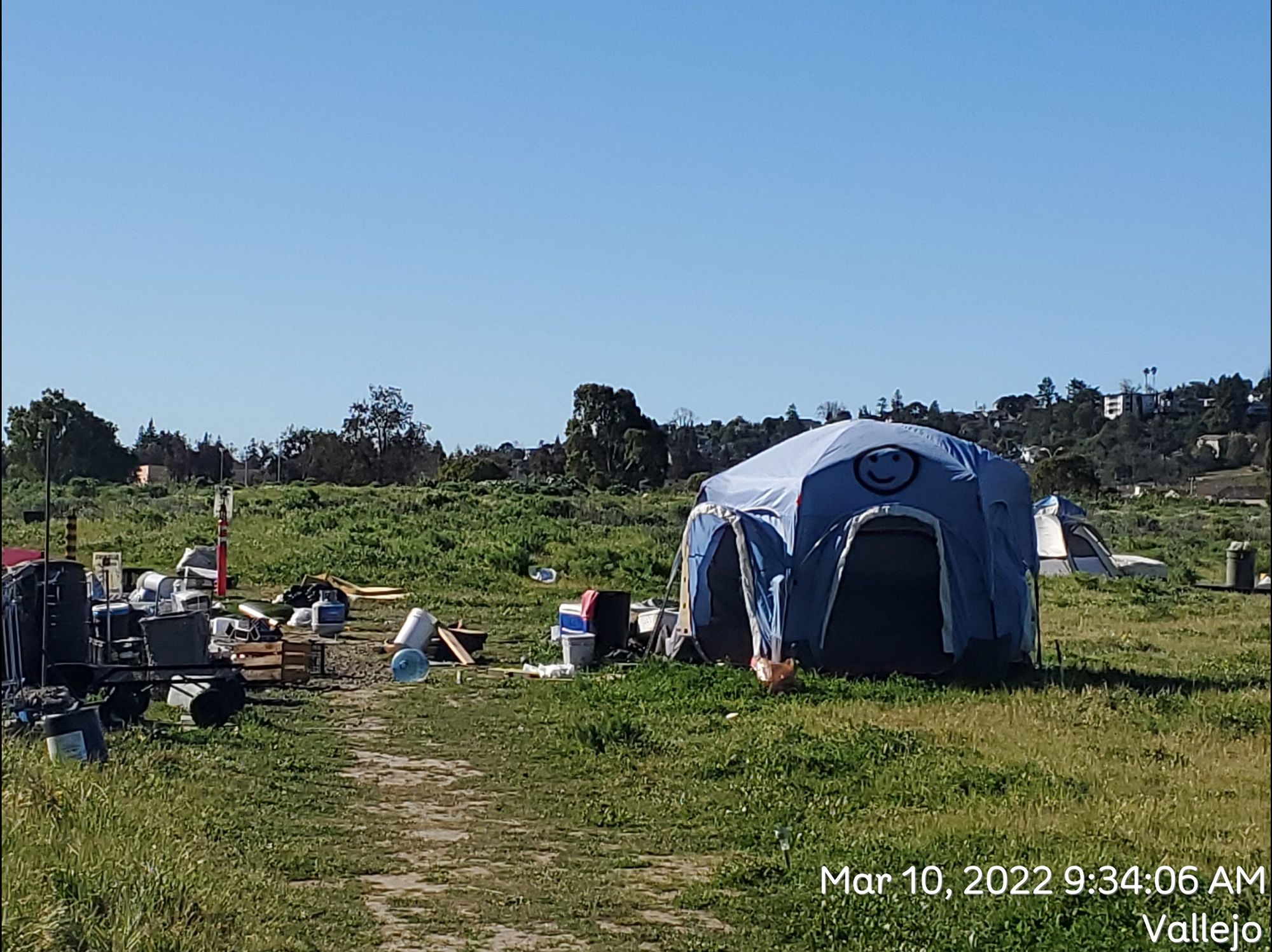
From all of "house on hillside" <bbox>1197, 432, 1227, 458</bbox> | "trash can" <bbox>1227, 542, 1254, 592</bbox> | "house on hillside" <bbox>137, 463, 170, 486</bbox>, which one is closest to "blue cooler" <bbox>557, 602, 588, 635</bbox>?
"trash can" <bbox>1227, 542, 1254, 592</bbox>

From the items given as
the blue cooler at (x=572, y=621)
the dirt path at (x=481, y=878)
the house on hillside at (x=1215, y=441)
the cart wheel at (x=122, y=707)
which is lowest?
the dirt path at (x=481, y=878)

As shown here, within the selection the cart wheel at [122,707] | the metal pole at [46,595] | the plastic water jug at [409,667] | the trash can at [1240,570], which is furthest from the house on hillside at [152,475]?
the cart wheel at [122,707]

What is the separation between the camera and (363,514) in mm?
31516

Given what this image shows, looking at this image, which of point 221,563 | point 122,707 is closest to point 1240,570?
point 221,563

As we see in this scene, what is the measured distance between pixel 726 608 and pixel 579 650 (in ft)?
5.07

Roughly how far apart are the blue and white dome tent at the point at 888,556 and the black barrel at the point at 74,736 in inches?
267

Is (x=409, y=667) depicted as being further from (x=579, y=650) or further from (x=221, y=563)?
(x=221, y=563)

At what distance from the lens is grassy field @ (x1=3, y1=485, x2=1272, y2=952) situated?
19.7ft

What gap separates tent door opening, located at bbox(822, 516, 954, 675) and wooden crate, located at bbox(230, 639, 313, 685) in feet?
15.1

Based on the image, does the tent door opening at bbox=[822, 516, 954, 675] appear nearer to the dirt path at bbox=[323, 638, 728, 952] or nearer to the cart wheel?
the dirt path at bbox=[323, 638, 728, 952]

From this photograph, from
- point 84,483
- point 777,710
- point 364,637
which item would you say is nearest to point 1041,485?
point 84,483

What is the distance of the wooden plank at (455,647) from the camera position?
14.9 m

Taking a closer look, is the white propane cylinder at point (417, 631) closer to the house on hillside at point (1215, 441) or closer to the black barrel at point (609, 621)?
the black barrel at point (609, 621)

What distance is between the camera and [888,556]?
548 inches
